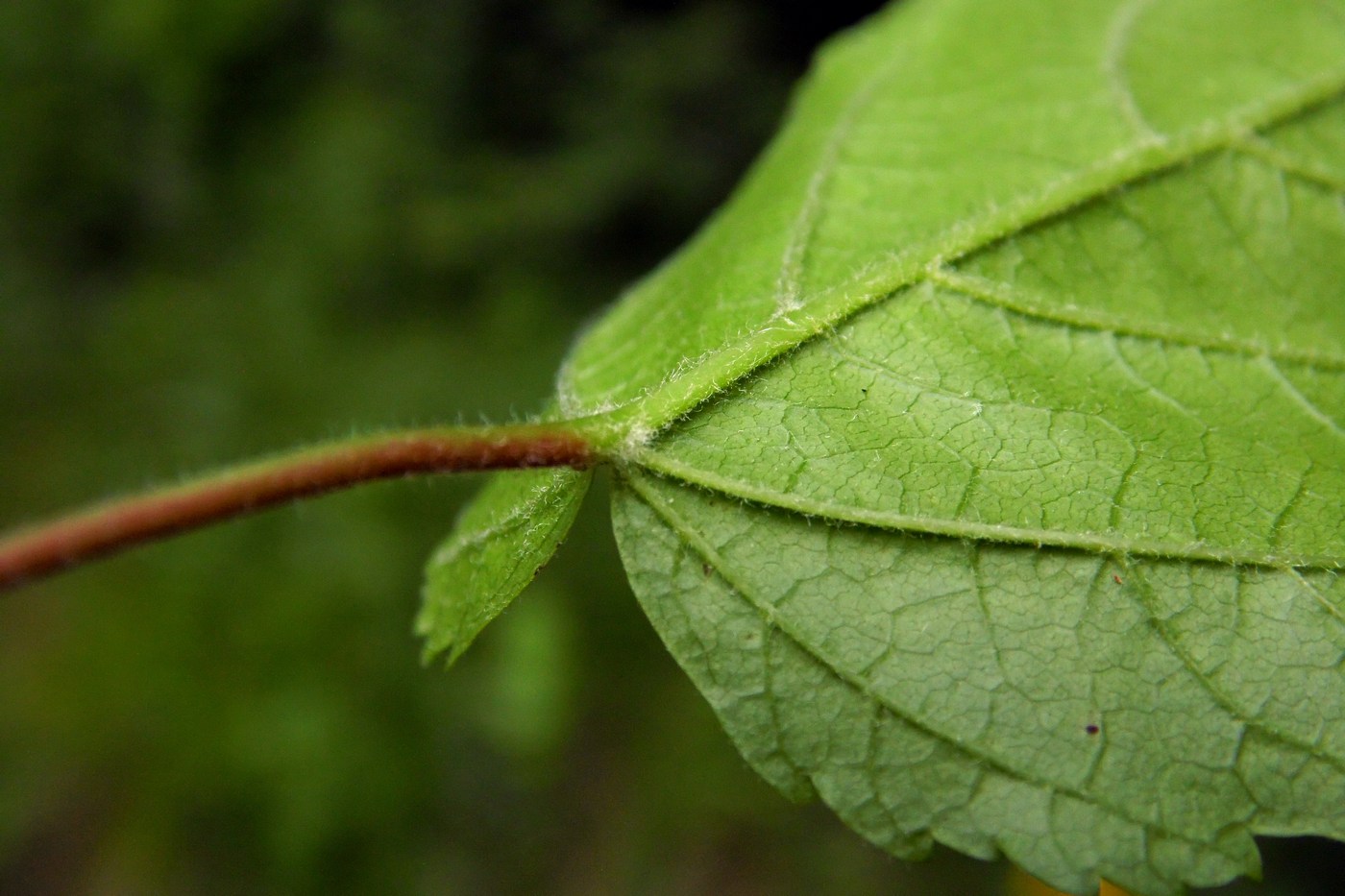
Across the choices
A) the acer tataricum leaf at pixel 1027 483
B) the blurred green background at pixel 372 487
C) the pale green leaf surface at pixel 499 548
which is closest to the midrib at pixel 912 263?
the acer tataricum leaf at pixel 1027 483

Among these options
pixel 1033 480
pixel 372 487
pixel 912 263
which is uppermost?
pixel 912 263

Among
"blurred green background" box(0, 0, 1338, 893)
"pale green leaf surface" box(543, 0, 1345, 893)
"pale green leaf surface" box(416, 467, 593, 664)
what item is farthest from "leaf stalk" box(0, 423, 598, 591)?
"blurred green background" box(0, 0, 1338, 893)

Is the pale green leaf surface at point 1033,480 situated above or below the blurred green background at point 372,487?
above

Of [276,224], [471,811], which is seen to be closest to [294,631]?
[471,811]

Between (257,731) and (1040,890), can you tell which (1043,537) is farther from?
(257,731)

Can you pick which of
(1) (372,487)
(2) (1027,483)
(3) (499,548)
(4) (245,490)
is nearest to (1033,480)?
(2) (1027,483)

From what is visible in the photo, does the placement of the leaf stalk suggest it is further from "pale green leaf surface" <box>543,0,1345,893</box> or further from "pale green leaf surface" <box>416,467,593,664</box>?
"pale green leaf surface" <box>543,0,1345,893</box>

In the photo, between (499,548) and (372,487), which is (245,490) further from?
(372,487)

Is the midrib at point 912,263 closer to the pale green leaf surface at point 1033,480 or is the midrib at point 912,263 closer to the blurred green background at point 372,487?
the pale green leaf surface at point 1033,480
